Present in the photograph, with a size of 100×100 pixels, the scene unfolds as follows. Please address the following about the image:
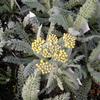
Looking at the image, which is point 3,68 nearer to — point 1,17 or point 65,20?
point 1,17

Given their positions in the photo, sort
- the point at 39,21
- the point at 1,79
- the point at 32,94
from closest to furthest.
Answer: the point at 32,94
the point at 1,79
the point at 39,21

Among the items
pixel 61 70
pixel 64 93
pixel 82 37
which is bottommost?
pixel 64 93

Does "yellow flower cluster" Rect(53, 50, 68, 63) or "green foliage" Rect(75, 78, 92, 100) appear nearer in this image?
"yellow flower cluster" Rect(53, 50, 68, 63)

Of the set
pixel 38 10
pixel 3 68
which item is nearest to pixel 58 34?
pixel 38 10

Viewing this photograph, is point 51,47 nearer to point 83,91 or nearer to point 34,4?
point 83,91

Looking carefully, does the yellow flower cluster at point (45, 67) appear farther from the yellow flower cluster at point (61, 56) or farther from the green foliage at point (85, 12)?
the green foliage at point (85, 12)

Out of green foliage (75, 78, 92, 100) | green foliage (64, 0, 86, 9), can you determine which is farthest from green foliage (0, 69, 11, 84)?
green foliage (64, 0, 86, 9)

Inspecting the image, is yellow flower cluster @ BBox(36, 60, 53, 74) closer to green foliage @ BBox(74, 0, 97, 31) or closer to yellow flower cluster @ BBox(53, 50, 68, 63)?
yellow flower cluster @ BBox(53, 50, 68, 63)

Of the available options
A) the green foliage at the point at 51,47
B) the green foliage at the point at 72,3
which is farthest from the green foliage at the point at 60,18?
the green foliage at the point at 72,3

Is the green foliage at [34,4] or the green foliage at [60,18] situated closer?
the green foliage at [60,18]

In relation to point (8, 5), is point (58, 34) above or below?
below

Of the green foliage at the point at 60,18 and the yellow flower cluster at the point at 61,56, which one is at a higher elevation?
the green foliage at the point at 60,18
